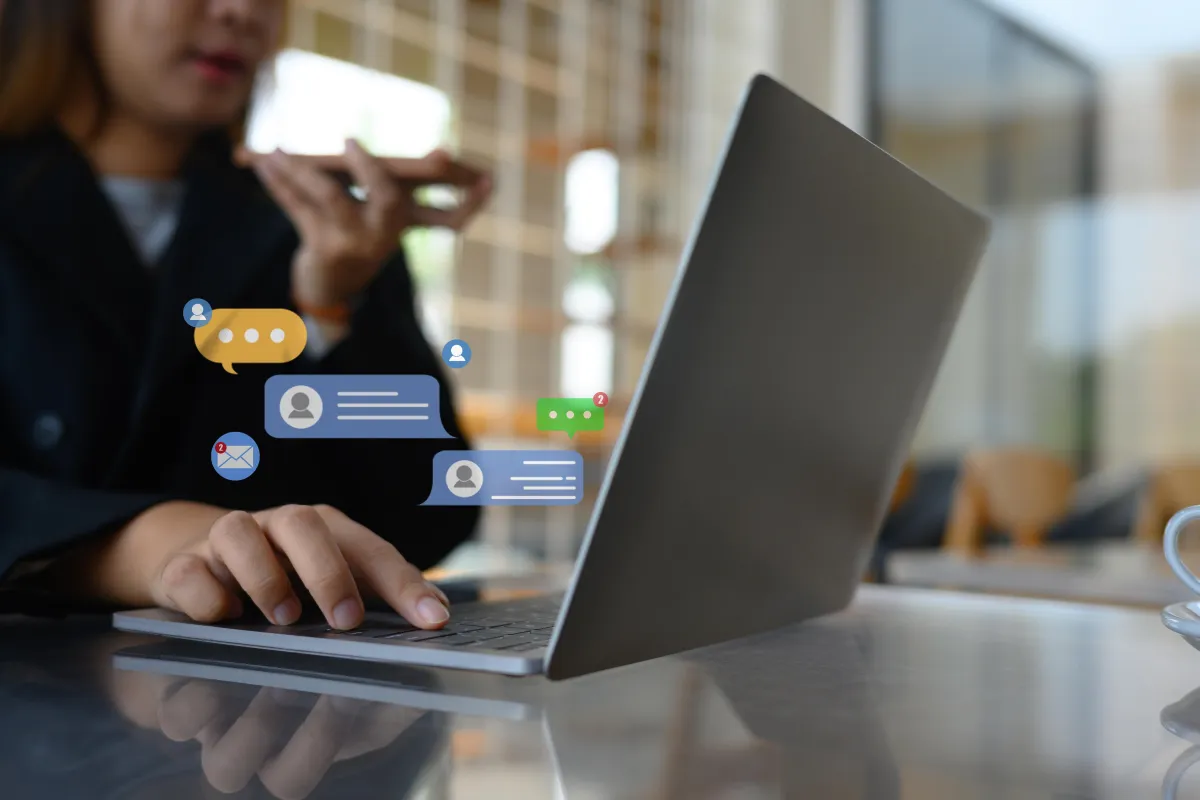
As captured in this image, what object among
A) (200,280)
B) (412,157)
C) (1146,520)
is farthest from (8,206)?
(1146,520)

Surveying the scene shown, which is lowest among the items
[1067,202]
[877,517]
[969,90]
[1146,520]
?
[1146,520]

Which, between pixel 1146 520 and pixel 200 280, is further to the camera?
pixel 1146 520

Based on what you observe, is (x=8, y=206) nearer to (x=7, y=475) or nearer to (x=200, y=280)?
(x=200, y=280)

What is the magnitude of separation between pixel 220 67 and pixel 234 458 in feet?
1.57

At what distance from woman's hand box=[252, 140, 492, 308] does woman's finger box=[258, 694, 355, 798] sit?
59 cm

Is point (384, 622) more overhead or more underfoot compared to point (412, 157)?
more underfoot

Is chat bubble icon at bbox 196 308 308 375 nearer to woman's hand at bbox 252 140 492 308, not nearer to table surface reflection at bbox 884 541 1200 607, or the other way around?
woman's hand at bbox 252 140 492 308

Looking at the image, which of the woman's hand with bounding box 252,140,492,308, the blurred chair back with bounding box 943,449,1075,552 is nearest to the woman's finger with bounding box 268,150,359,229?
the woman's hand with bounding box 252,140,492,308

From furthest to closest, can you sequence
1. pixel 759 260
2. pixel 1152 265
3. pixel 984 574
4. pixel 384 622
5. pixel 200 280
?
pixel 1152 265
pixel 984 574
pixel 200 280
pixel 384 622
pixel 759 260

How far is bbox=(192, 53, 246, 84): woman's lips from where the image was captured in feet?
3.30

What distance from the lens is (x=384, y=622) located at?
51 cm

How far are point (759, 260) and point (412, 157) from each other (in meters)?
0.56

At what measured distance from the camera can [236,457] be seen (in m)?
0.74

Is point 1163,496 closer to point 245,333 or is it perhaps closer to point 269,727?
point 245,333
